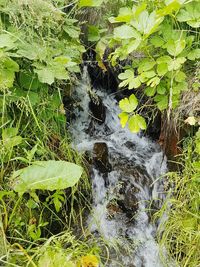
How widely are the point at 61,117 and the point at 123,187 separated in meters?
0.63

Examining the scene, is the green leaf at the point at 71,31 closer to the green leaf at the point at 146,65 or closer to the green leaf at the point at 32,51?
the green leaf at the point at 32,51

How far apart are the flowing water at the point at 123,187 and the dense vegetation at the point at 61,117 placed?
0.12m

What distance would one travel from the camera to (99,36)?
Answer: 8.82 feet

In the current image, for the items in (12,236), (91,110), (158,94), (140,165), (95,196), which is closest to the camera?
(12,236)

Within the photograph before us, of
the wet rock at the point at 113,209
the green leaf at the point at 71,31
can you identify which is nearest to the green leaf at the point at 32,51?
the green leaf at the point at 71,31

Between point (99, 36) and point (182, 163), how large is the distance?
1.14 metres

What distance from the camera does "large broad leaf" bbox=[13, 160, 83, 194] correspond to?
5.62 feet

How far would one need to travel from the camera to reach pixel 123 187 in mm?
2406

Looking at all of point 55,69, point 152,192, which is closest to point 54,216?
point 152,192

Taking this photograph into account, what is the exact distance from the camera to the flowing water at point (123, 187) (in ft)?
6.89

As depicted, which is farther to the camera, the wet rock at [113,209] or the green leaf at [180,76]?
the wet rock at [113,209]

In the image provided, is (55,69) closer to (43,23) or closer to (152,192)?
(43,23)

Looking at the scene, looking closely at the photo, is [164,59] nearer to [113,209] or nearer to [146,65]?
[146,65]

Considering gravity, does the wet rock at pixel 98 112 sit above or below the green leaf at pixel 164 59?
below
